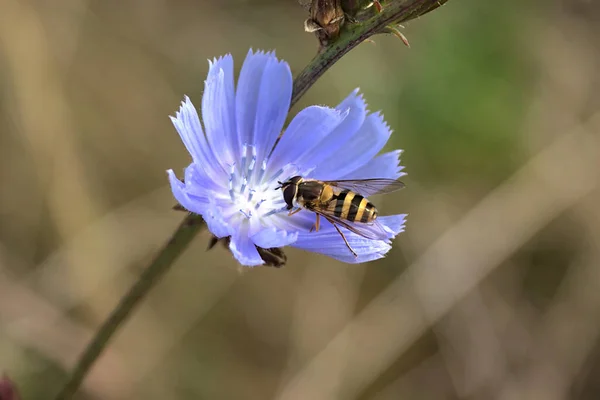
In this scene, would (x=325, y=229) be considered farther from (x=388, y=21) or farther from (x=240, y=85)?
(x=388, y=21)

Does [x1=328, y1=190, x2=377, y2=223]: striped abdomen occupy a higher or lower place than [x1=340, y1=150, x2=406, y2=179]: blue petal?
lower

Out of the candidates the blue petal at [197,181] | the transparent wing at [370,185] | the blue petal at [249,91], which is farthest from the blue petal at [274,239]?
the blue petal at [249,91]

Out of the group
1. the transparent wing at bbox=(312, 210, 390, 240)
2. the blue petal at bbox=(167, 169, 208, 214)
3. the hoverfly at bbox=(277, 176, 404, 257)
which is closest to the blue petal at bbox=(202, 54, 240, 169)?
the hoverfly at bbox=(277, 176, 404, 257)

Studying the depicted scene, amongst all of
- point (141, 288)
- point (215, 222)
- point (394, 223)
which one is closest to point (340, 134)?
point (394, 223)

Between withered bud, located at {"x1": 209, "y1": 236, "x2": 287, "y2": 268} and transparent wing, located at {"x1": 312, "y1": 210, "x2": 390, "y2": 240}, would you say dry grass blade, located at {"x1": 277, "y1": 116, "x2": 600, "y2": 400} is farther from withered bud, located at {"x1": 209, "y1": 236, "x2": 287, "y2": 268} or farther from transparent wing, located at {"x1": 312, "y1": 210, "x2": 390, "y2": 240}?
withered bud, located at {"x1": 209, "y1": 236, "x2": 287, "y2": 268}

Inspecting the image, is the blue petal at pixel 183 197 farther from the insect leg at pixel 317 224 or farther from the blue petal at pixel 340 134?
the blue petal at pixel 340 134

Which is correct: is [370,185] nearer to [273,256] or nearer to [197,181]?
[273,256]
